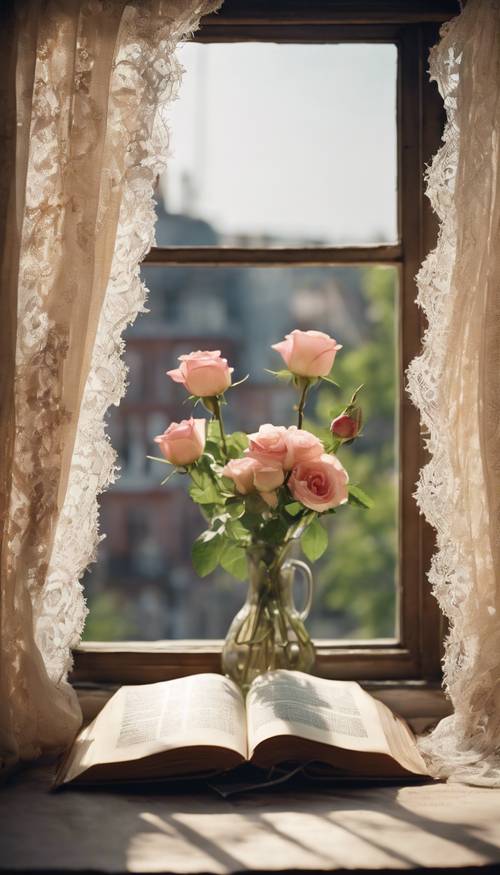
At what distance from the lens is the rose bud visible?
4.69ft

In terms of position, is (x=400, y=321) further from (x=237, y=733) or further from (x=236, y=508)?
(x=237, y=733)

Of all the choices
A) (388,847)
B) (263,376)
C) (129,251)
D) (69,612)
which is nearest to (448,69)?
(129,251)

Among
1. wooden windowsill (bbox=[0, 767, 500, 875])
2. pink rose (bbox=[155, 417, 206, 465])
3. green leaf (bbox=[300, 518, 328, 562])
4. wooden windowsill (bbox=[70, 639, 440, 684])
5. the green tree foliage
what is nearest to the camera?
wooden windowsill (bbox=[0, 767, 500, 875])

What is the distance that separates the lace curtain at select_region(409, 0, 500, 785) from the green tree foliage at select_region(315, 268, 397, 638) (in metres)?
12.6

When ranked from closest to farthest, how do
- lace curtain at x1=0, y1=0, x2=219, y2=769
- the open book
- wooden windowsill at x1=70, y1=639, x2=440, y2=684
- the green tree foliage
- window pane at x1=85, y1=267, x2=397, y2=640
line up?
the open book → lace curtain at x1=0, y1=0, x2=219, y2=769 → wooden windowsill at x1=70, y1=639, x2=440, y2=684 → window pane at x1=85, y1=267, x2=397, y2=640 → the green tree foliage

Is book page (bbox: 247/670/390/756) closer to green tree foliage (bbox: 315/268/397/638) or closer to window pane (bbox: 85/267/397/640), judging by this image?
window pane (bbox: 85/267/397/640)

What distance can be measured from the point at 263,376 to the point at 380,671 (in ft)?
47.1

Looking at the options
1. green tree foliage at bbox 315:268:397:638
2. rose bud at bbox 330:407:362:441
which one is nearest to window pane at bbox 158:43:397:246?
rose bud at bbox 330:407:362:441

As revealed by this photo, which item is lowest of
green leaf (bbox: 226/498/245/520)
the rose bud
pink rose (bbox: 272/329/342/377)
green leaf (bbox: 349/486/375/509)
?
green leaf (bbox: 226/498/245/520)

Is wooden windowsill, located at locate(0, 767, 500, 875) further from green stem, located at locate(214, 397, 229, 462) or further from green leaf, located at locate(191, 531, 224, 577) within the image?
green stem, located at locate(214, 397, 229, 462)

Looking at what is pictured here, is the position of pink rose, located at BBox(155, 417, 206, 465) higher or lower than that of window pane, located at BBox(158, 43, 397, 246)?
lower

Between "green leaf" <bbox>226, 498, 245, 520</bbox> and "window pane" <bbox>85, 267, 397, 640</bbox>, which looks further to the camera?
"window pane" <bbox>85, 267, 397, 640</bbox>

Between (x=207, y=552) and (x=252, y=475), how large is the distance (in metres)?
0.17

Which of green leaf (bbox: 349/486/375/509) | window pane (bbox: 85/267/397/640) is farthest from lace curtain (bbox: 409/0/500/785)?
window pane (bbox: 85/267/397/640)
